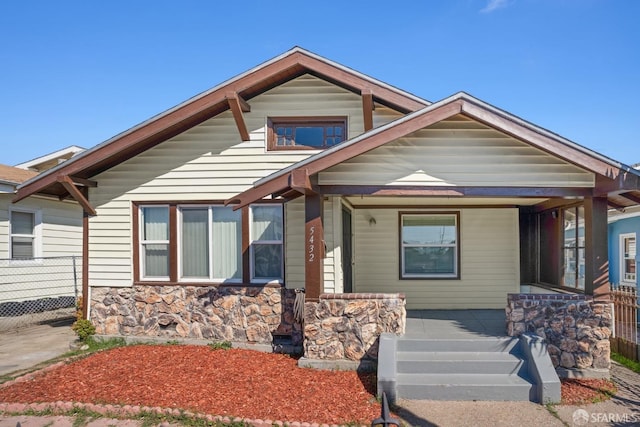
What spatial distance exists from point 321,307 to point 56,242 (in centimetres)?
954

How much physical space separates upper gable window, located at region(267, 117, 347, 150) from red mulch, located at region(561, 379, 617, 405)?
5.63 metres

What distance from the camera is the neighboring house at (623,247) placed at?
1291cm

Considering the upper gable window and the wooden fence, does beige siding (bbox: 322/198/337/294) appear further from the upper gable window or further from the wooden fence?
the wooden fence

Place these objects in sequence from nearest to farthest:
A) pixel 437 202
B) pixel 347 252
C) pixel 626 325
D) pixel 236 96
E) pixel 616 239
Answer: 1. pixel 626 325
2. pixel 236 96
3. pixel 347 252
4. pixel 437 202
5. pixel 616 239

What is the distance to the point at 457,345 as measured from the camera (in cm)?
714

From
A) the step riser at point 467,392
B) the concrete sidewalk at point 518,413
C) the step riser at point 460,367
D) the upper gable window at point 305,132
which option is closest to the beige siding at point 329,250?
the upper gable window at point 305,132

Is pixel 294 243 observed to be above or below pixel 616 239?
above

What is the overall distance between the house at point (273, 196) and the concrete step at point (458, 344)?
295 mm

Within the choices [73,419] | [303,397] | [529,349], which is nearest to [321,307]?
[303,397]

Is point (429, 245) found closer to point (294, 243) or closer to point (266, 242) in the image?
point (294, 243)

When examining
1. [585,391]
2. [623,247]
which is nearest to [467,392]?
[585,391]

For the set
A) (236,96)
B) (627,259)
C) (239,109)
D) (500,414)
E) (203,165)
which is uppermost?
(236,96)

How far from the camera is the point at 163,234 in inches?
361

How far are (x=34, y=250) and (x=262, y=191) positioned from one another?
8715mm
